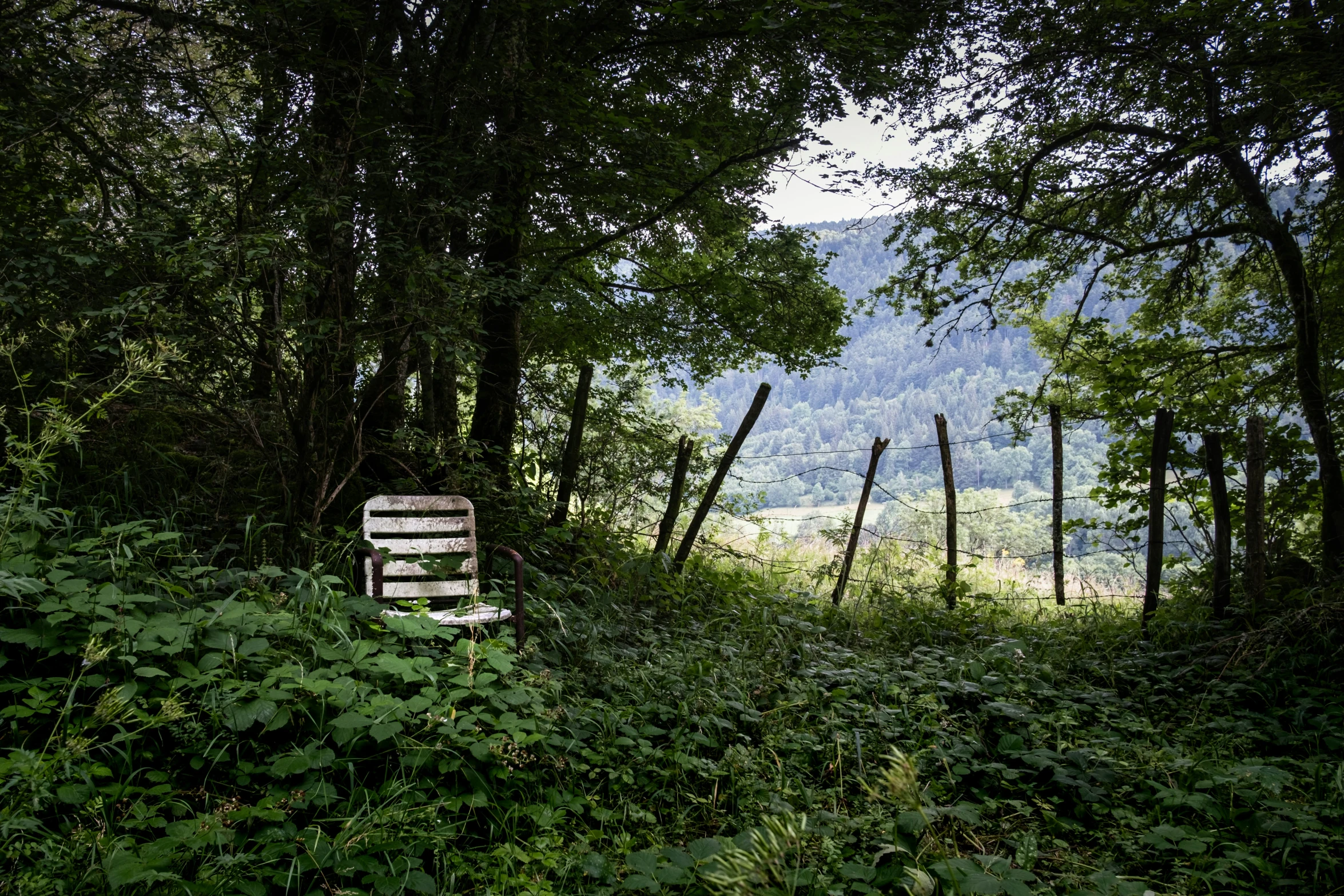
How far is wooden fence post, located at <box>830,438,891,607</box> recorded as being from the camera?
6016mm

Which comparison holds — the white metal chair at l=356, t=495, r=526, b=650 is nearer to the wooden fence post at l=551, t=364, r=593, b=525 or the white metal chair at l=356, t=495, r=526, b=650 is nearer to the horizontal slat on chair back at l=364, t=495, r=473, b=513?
the horizontal slat on chair back at l=364, t=495, r=473, b=513

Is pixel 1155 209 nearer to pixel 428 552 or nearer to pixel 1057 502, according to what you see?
pixel 1057 502

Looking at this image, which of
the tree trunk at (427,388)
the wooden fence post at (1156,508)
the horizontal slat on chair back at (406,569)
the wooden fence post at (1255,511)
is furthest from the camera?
the wooden fence post at (1156,508)

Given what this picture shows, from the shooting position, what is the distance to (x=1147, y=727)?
11.0 ft

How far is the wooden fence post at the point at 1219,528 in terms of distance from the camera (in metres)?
4.80

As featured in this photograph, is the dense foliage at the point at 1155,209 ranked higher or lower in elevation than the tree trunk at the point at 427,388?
higher

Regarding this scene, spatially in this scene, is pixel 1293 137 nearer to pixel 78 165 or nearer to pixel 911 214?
pixel 911 214

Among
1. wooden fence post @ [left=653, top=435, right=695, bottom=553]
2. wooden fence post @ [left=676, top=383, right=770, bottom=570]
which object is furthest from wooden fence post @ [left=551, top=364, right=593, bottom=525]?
wooden fence post @ [left=676, top=383, right=770, bottom=570]

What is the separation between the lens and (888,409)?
278ft

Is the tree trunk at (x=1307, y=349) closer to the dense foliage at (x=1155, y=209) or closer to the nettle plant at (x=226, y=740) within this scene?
the dense foliage at (x=1155, y=209)

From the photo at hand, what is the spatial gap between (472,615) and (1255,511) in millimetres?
5070

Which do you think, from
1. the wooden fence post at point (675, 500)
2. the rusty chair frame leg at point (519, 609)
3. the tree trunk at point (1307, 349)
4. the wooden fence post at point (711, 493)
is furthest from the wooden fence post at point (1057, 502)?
the rusty chair frame leg at point (519, 609)

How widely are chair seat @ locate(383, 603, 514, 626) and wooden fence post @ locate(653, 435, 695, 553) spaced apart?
224cm

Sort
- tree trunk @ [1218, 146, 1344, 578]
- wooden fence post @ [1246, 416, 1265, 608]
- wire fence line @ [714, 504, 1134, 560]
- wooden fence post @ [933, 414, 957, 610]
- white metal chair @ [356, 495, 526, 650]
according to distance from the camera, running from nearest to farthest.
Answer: white metal chair @ [356, 495, 526, 650] < wooden fence post @ [1246, 416, 1265, 608] < tree trunk @ [1218, 146, 1344, 578] < wire fence line @ [714, 504, 1134, 560] < wooden fence post @ [933, 414, 957, 610]
